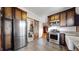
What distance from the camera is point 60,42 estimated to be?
5.28 feet

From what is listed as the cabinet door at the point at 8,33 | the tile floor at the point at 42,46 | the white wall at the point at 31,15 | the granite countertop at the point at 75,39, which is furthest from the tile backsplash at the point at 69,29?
the cabinet door at the point at 8,33

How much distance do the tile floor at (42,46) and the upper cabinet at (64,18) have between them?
1.32ft

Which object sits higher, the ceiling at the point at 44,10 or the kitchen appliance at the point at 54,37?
the ceiling at the point at 44,10

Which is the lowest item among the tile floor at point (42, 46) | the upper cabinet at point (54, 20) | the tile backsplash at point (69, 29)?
the tile floor at point (42, 46)

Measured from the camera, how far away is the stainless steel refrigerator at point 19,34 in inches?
60.2

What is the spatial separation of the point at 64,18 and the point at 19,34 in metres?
0.87

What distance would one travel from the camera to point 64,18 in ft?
5.40

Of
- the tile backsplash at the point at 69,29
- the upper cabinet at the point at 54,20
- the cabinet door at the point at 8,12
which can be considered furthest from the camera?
the upper cabinet at the point at 54,20

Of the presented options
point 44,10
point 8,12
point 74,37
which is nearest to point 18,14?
point 8,12

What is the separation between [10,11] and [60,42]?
40.0 inches

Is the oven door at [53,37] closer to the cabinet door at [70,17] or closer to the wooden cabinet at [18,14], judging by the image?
the cabinet door at [70,17]

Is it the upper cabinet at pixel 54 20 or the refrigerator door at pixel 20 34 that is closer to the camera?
the refrigerator door at pixel 20 34
